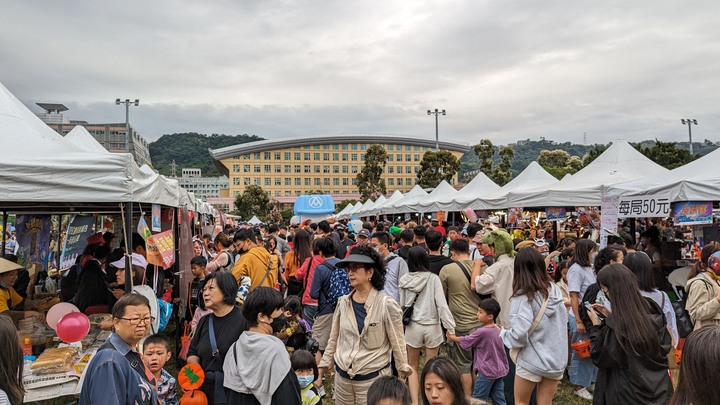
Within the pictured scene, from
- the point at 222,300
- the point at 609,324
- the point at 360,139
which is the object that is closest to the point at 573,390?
the point at 609,324

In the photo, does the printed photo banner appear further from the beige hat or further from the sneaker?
the beige hat

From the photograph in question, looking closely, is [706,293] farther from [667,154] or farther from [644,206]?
[667,154]

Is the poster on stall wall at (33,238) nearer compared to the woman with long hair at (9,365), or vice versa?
the woman with long hair at (9,365)

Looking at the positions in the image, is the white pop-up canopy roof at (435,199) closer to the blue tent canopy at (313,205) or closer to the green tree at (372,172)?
the blue tent canopy at (313,205)

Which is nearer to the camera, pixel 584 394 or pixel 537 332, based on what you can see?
pixel 537 332

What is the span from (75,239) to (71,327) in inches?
137

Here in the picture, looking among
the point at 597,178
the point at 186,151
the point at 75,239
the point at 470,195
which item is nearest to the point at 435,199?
the point at 470,195

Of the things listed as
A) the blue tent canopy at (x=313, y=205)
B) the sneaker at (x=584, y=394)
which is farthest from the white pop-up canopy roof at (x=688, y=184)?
the blue tent canopy at (x=313, y=205)

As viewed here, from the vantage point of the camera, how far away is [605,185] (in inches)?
305

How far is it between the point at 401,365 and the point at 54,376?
2456 mm

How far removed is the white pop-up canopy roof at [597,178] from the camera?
8.10 m

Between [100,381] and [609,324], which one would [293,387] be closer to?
[100,381]

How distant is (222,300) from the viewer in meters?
2.98

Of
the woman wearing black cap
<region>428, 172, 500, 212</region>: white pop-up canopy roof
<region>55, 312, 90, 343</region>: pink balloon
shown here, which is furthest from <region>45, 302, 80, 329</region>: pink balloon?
<region>428, 172, 500, 212</region>: white pop-up canopy roof
